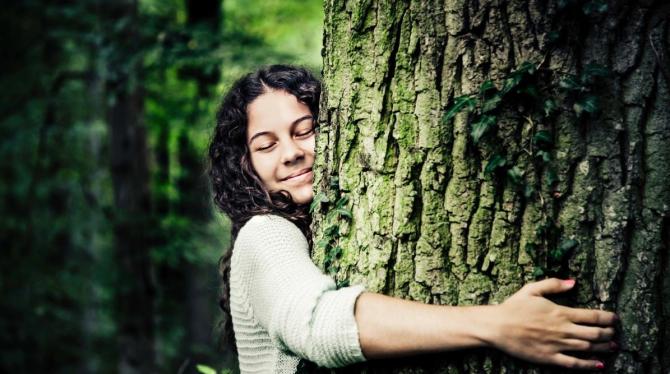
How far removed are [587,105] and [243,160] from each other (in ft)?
4.85

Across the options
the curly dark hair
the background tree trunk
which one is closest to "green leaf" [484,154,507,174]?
the curly dark hair

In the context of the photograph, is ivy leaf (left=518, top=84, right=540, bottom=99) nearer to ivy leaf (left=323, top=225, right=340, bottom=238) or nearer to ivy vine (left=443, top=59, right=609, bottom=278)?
ivy vine (left=443, top=59, right=609, bottom=278)

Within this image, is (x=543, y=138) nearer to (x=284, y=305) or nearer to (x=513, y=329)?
(x=513, y=329)

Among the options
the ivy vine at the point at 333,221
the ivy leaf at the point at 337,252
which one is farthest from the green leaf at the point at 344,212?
the ivy leaf at the point at 337,252

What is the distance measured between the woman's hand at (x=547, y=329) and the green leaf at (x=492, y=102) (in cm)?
50

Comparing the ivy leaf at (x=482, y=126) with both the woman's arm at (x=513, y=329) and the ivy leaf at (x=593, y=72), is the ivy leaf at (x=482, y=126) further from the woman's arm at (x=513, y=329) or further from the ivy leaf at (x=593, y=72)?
the woman's arm at (x=513, y=329)

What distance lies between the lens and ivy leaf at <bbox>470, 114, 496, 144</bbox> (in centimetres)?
176

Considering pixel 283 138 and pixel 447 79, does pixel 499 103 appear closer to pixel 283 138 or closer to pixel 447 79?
pixel 447 79

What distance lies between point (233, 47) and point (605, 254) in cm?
464

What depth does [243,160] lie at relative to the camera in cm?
271

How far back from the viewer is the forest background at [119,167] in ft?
19.1

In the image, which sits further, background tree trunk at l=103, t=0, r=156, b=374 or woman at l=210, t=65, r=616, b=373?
background tree trunk at l=103, t=0, r=156, b=374

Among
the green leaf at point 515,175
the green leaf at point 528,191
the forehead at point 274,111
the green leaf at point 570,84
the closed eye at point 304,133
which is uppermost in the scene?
the green leaf at point 570,84

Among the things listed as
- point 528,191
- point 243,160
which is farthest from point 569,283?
point 243,160
